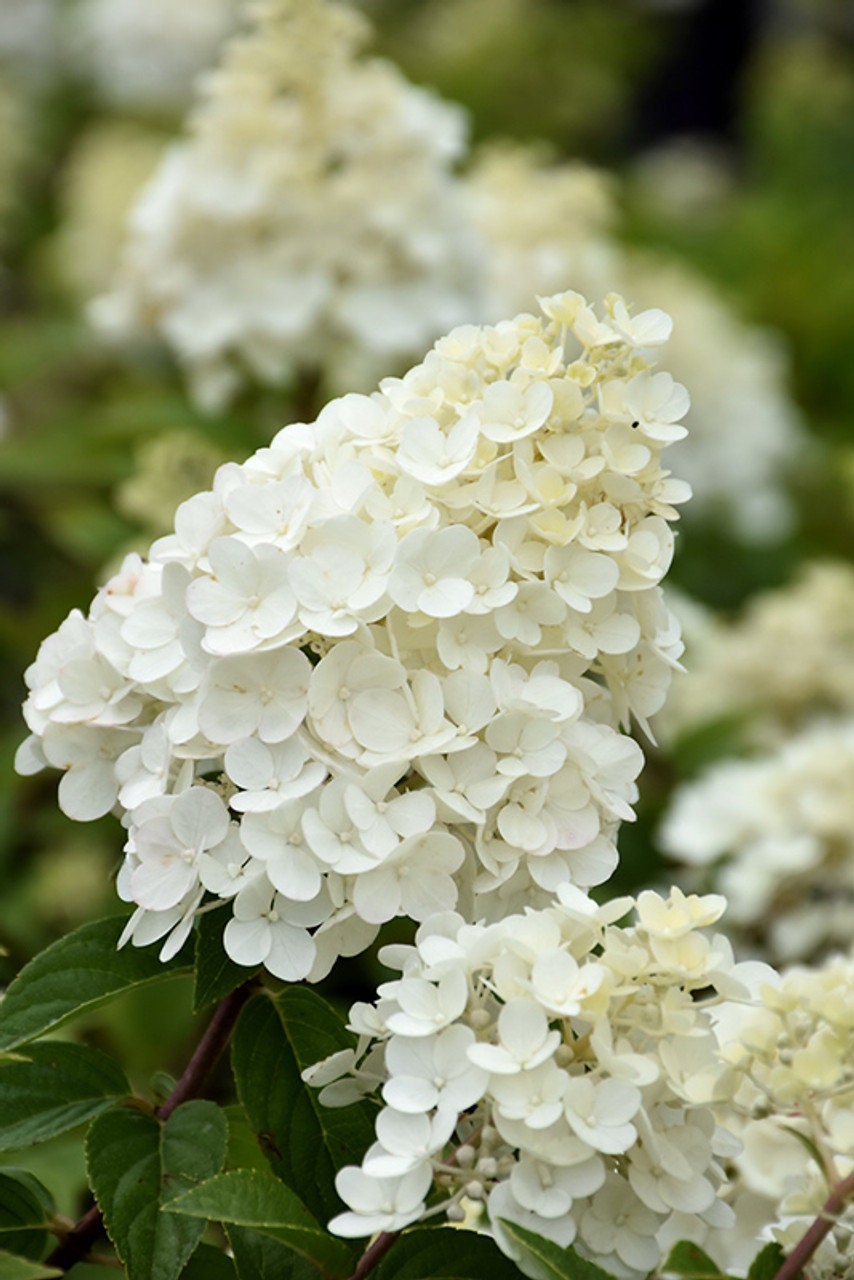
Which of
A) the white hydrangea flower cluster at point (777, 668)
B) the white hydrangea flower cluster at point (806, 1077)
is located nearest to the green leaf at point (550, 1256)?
the white hydrangea flower cluster at point (806, 1077)

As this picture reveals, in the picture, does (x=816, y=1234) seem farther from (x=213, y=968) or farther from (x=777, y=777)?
(x=777, y=777)

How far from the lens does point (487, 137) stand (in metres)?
4.97

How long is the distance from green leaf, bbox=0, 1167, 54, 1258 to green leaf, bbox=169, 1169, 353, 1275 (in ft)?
0.40

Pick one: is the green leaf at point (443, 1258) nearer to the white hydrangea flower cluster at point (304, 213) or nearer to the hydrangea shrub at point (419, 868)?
the hydrangea shrub at point (419, 868)

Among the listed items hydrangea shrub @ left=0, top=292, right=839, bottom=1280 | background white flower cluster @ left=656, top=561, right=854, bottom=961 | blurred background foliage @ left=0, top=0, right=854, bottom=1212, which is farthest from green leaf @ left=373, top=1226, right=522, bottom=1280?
background white flower cluster @ left=656, top=561, right=854, bottom=961

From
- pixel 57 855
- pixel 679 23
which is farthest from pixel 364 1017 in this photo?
pixel 679 23

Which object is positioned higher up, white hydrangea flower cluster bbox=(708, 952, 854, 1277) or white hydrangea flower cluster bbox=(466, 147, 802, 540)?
white hydrangea flower cluster bbox=(708, 952, 854, 1277)

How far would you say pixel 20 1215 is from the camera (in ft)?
2.83

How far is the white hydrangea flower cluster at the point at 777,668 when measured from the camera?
7.03 feet

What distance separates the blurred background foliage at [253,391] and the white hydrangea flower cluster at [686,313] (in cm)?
11

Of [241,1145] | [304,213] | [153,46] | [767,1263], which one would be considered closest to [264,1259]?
[241,1145]

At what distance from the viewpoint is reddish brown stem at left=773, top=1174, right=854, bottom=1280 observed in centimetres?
78

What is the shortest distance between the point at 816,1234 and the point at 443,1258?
184 millimetres

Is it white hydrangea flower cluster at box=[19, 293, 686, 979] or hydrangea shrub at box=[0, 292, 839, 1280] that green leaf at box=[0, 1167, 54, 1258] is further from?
white hydrangea flower cluster at box=[19, 293, 686, 979]
